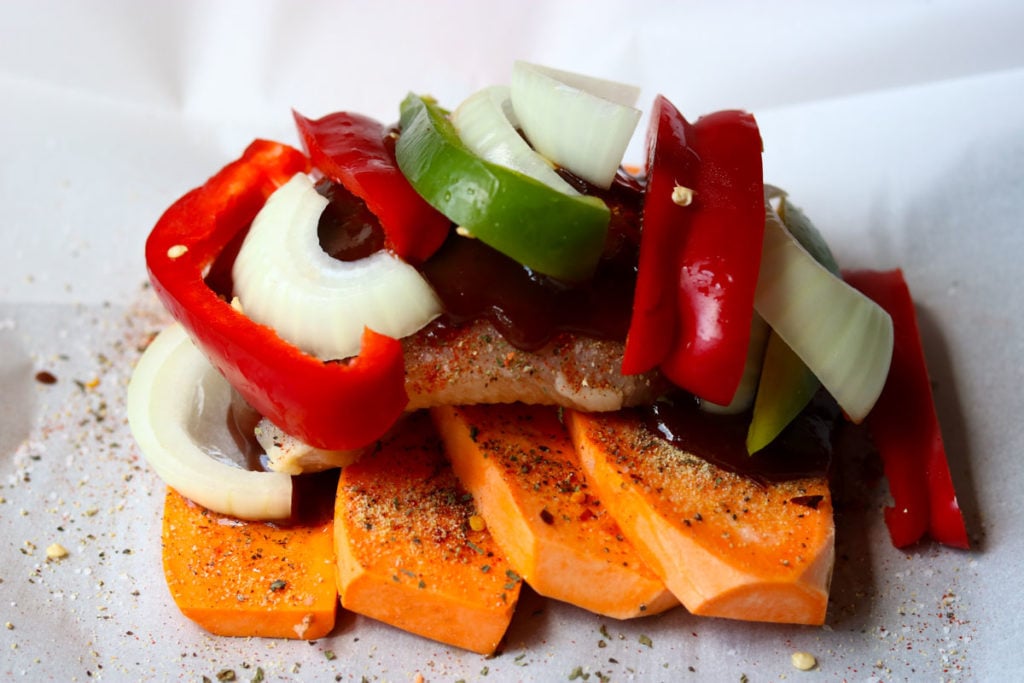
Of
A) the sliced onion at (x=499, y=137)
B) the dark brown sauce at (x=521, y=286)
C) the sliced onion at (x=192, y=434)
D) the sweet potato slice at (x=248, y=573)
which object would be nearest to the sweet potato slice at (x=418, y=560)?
the sweet potato slice at (x=248, y=573)

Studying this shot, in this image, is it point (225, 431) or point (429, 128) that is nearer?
point (429, 128)

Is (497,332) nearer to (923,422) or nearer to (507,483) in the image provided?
(507,483)

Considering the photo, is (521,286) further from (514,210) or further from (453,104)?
(453,104)

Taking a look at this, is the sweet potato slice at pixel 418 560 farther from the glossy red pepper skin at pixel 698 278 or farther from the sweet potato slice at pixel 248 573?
the glossy red pepper skin at pixel 698 278

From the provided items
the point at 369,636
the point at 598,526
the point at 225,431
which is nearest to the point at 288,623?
the point at 369,636

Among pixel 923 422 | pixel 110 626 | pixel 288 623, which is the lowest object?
pixel 110 626
